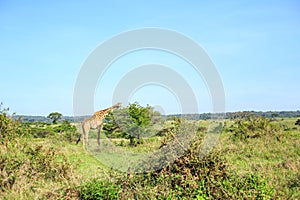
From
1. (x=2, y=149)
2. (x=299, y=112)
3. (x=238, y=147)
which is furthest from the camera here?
(x=299, y=112)

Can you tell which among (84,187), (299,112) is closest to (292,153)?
(84,187)

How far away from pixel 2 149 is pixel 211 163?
5.42 m

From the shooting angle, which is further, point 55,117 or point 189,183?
point 55,117

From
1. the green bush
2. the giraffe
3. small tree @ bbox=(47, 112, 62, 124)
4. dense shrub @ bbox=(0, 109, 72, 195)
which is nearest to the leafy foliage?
the giraffe

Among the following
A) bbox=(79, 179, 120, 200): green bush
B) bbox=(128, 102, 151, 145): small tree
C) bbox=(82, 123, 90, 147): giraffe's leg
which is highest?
bbox=(128, 102, 151, 145): small tree

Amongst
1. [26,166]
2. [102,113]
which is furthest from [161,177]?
[102,113]

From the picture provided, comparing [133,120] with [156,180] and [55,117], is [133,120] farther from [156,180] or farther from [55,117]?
[55,117]

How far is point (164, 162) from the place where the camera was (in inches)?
262

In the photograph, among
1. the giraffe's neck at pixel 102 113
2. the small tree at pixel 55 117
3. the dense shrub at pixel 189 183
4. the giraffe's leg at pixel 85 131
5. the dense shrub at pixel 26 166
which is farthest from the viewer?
the small tree at pixel 55 117

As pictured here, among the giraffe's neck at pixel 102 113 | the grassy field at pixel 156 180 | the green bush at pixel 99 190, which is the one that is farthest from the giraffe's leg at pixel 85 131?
the green bush at pixel 99 190

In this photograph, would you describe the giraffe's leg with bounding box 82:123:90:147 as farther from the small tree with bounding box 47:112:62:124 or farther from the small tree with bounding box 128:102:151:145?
the small tree with bounding box 47:112:62:124

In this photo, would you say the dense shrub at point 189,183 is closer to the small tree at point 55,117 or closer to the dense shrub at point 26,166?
the dense shrub at point 26,166

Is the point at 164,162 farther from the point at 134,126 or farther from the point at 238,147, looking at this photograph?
the point at 134,126

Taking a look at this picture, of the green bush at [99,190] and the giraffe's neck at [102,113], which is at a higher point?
the giraffe's neck at [102,113]
